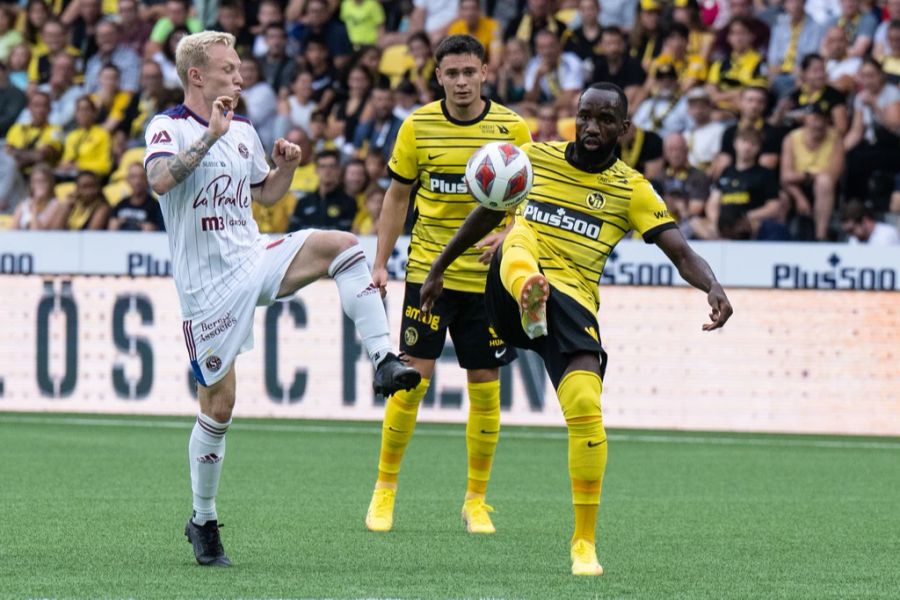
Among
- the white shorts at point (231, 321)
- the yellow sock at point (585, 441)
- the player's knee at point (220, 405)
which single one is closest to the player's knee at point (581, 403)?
the yellow sock at point (585, 441)

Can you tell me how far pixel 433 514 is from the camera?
902 centimetres

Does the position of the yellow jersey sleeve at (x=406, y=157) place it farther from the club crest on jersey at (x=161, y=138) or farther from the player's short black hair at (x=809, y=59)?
the player's short black hair at (x=809, y=59)

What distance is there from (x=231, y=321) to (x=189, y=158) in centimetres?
77

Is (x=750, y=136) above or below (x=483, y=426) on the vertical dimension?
above

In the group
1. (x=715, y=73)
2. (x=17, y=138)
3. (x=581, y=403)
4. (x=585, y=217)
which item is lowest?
(x=581, y=403)

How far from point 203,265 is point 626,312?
337 inches

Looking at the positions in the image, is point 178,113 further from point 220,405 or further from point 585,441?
point 585,441

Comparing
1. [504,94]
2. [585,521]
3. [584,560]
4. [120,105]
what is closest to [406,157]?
[585,521]

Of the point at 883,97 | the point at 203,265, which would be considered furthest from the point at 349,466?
the point at 883,97

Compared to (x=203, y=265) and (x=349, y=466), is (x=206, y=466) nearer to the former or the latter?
(x=203, y=265)

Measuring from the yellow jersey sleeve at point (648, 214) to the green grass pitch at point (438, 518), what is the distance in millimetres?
1439

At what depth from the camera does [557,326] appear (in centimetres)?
688

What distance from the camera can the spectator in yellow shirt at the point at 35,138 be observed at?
Answer: 19.1 m

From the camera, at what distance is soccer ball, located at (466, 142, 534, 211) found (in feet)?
22.7
